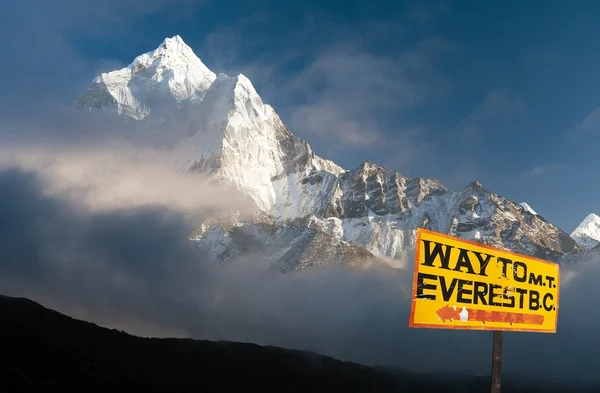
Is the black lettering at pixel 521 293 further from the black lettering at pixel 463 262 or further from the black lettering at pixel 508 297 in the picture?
the black lettering at pixel 463 262

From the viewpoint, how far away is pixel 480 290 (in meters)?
16.6

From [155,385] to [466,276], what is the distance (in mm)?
196767

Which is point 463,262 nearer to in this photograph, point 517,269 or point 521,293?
point 517,269

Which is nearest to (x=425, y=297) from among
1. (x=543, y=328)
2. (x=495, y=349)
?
(x=495, y=349)

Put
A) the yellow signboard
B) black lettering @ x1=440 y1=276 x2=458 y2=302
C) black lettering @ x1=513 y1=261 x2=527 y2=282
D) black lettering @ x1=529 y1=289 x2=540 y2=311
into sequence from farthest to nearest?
black lettering @ x1=529 y1=289 x2=540 y2=311 < black lettering @ x1=513 y1=261 x2=527 y2=282 < black lettering @ x1=440 y1=276 x2=458 y2=302 < the yellow signboard

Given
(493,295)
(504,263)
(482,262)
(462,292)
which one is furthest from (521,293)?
(462,292)

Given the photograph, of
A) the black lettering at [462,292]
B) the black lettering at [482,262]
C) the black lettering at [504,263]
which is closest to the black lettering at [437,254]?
the black lettering at [462,292]

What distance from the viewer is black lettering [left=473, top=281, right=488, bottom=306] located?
16.4m

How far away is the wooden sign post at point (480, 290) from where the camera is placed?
49.4 feet

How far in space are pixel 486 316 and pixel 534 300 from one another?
2974mm

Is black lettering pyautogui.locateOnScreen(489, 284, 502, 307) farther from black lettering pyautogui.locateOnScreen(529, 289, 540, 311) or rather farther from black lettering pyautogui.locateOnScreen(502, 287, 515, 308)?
black lettering pyautogui.locateOnScreen(529, 289, 540, 311)

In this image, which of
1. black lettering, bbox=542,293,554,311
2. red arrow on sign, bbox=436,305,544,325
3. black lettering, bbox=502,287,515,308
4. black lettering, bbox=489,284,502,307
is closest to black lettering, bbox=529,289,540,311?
red arrow on sign, bbox=436,305,544,325

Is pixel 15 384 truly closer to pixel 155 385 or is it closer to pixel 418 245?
pixel 155 385

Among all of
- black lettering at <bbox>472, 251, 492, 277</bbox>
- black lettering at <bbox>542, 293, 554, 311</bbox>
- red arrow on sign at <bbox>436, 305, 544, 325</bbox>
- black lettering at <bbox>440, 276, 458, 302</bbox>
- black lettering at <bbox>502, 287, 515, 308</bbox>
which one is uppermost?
black lettering at <bbox>472, 251, 492, 277</bbox>
